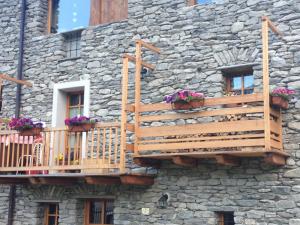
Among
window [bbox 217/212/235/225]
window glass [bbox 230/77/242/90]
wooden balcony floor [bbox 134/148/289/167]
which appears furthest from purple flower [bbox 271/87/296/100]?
window [bbox 217/212/235/225]

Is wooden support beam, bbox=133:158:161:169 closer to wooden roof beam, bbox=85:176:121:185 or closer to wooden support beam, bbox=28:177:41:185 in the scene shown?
wooden roof beam, bbox=85:176:121:185

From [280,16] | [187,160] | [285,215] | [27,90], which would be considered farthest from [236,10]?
[27,90]

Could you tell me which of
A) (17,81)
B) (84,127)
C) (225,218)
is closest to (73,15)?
(17,81)

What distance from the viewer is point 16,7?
13.0 m

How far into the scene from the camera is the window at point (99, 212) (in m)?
10.8

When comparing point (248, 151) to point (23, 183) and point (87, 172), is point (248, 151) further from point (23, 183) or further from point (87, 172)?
point (23, 183)

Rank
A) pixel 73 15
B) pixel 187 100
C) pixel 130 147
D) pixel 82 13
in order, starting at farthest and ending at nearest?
pixel 73 15 → pixel 82 13 → pixel 130 147 → pixel 187 100

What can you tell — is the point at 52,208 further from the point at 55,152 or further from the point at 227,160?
the point at 227,160

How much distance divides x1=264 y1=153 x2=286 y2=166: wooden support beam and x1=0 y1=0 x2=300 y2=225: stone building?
8 centimetres

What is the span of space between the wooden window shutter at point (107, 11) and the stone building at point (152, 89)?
24 millimetres

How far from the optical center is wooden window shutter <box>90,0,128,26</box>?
38.3 ft

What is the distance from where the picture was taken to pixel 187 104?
9148 millimetres

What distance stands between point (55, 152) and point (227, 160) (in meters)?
4.08

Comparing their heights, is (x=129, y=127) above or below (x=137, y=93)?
below
